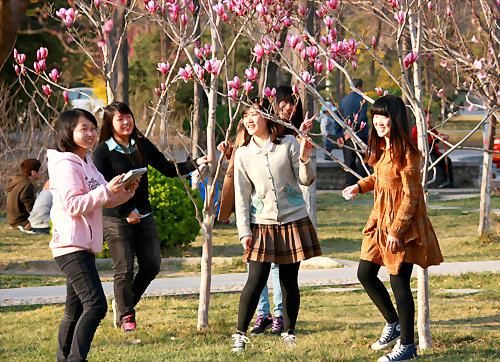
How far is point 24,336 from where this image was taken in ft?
20.8

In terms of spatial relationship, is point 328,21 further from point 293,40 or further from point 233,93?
point 233,93

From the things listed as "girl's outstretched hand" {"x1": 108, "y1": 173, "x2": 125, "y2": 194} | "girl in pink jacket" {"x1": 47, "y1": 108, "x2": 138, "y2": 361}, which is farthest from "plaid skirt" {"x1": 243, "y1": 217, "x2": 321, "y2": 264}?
"girl's outstretched hand" {"x1": 108, "y1": 173, "x2": 125, "y2": 194}

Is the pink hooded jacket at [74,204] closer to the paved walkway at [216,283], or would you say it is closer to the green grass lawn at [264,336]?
the green grass lawn at [264,336]

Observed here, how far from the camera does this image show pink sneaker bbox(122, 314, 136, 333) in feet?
19.8

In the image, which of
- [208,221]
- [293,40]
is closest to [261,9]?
[293,40]

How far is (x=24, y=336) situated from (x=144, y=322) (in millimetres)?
935

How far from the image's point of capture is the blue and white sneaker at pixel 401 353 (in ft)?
16.4

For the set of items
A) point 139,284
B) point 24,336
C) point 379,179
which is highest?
point 379,179

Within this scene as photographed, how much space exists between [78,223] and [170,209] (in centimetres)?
640

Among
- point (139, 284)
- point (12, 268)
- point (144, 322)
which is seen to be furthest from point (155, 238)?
point (12, 268)

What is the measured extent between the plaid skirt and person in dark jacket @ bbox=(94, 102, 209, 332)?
813 millimetres

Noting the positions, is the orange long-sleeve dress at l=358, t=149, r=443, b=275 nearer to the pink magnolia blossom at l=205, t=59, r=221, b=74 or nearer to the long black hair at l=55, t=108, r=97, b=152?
the pink magnolia blossom at l=205, t=59, r=221, b=74

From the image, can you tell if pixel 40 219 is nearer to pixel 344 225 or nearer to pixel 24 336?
pixel 344 225

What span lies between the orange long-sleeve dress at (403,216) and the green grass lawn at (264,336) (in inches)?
25.8
